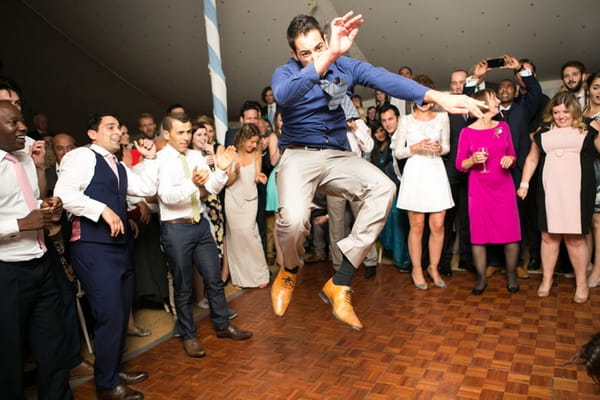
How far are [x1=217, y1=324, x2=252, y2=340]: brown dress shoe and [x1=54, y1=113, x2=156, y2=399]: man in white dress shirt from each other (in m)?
0.88

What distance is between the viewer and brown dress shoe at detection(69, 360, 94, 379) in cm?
326

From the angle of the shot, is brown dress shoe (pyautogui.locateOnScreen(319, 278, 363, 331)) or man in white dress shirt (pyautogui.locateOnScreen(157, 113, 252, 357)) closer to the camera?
brown dress shoe (pyautogui.locateOnScreen(319, 278, 363, 331))

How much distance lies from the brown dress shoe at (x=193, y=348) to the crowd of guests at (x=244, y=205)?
0.4 inches

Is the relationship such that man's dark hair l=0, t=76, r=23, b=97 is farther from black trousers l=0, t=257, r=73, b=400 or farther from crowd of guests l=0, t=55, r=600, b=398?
black trousers l=0, t=257, r=73, b=400

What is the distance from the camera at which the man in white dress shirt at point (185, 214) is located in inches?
132

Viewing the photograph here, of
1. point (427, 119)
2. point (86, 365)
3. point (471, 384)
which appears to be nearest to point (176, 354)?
point (86, 365)

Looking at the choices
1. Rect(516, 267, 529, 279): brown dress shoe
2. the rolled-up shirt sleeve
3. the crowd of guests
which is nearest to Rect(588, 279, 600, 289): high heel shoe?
the crowd of guests

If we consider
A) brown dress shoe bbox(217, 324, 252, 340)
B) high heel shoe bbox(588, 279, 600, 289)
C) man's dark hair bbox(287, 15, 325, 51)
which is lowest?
high heel shoe bbox(588, 279, 600, 289)

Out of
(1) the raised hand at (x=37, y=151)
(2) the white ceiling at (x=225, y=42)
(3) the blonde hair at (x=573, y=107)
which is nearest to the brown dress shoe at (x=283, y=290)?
(1) the raised hand at (x=37, y=151)

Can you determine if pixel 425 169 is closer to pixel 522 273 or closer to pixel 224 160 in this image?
pixel 522 273

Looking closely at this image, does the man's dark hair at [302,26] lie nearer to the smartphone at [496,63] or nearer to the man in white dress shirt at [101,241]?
the man in white dress shirt at [101,241]

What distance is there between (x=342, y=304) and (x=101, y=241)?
1.42 meters

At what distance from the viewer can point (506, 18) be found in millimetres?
6023

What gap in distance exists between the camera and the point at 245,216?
4.77 m
